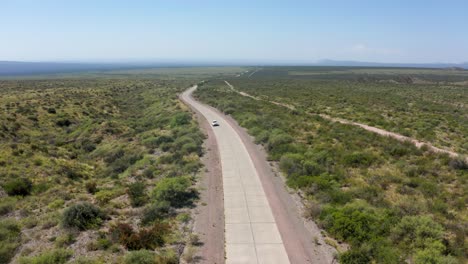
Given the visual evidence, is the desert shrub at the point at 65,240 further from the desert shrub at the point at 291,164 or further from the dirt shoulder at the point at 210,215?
the desert shrub at the point at 291,164

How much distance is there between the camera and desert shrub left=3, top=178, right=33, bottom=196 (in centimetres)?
1856

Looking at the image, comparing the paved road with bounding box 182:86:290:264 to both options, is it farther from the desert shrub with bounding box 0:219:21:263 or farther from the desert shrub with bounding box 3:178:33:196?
the desert shrub with bounding box 3:178:33:196

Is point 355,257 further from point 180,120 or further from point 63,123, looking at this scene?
point 63,123

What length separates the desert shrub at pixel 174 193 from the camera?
17016 millimetres

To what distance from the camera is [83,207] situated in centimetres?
1467

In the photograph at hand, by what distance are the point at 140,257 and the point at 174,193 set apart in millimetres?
6084

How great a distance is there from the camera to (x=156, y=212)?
50.3ft

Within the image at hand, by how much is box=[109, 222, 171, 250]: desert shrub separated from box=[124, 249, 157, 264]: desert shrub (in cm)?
94

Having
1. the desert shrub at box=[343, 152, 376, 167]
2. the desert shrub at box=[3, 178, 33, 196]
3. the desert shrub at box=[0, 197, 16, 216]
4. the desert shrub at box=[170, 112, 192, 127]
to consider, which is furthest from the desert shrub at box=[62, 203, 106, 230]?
A: the desert shrub at box=[170, 112, 192, 127]

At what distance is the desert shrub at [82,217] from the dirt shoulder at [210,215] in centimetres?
487

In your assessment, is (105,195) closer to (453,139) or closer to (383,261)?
(383,261)

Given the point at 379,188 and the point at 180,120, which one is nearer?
the point at 379,188

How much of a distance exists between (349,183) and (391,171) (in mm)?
4439

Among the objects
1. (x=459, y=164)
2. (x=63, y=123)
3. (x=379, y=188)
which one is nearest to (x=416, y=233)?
(x=379, y=188)
